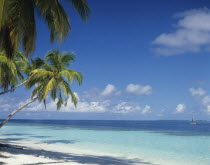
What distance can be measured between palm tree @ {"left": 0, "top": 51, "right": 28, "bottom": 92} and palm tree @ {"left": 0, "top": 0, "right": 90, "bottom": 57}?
3.11m

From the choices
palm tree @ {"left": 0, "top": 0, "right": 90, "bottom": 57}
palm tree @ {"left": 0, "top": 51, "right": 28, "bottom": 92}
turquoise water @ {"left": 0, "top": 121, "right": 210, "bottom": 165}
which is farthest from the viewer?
turquoise water @ {"left": 0, "top": 121, "right": 210, "bottom": 165}

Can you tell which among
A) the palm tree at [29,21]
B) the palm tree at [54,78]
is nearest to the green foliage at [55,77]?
the palm tree at [54,78]

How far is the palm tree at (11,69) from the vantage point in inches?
447

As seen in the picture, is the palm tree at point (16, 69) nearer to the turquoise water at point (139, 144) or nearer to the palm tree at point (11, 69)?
the palm tree at point (11, 69)

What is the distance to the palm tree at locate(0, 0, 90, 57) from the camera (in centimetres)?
668

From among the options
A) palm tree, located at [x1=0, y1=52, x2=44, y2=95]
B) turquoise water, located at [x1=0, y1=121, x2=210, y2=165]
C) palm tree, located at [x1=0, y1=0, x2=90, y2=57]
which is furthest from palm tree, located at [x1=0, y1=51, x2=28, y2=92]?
turquoise water, located at [x1=0, y1=121, x2=210, y2=165]

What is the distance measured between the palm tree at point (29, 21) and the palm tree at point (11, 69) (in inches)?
122

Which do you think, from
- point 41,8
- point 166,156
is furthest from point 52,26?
point 166,156

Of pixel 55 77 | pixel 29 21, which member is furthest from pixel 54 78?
pixel 29 21

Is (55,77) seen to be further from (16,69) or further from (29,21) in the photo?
(29,21)

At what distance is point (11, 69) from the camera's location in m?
11.4

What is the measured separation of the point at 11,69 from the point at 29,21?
500 cm

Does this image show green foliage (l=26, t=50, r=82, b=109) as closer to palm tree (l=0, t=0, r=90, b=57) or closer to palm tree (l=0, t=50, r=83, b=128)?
palm tree (l=0, t=50, r=83, b=128)

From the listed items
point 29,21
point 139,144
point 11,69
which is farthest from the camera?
point 139,144
